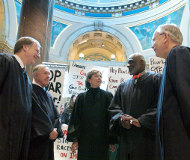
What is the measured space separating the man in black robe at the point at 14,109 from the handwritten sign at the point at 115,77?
3261mm

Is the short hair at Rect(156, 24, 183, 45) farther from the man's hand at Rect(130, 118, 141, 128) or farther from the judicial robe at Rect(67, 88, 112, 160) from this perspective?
the judicial robe at Rect(67, 88, 112, 160)

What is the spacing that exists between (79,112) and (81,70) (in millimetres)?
2310

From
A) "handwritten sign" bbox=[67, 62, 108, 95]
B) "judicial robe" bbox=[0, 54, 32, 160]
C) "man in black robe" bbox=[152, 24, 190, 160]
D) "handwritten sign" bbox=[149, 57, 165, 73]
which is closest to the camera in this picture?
"man in black robe" bbox=[152, 24, 190, 160]

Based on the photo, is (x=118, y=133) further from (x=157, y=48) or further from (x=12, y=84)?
(x=12, y=84)

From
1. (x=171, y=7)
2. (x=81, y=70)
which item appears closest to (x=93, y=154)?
(x=81, y=70)

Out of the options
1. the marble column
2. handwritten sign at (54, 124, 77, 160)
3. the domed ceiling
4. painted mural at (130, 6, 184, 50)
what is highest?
the domed ceiling

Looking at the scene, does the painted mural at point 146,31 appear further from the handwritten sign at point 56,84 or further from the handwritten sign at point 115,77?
the handwritten sign at point 56,84

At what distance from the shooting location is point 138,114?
207cm

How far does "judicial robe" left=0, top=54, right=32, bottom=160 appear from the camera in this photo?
154 cm

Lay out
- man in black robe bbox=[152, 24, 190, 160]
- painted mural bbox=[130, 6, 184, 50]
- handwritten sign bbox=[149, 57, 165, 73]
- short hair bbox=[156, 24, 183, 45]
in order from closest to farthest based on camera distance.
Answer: man in black robe bbox=[152, 24, 190, 160] → short hair bbox=[156, 24, 183, 45] → handwritten sign bbox=[149, 57, 165, 73] → painted mural bbox=[130, 6, 184, 50]

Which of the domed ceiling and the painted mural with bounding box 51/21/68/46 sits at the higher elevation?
the domed ceiling

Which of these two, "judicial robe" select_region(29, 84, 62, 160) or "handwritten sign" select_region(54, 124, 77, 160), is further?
"handwritten sign" select_region(54, 124, 77, 160)

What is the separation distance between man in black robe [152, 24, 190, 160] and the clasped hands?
0.52 m

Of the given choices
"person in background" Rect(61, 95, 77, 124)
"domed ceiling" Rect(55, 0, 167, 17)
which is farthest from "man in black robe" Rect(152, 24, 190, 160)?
"domed ceiling" Rect(55, 0, 167, 17)
